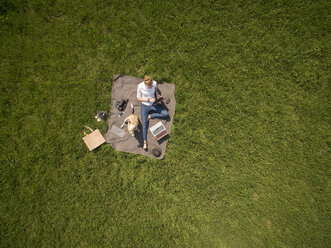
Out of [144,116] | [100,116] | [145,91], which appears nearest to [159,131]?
[144,116]

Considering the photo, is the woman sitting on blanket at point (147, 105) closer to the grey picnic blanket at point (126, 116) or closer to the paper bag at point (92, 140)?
the grey picnic blanket at point (126, 116)

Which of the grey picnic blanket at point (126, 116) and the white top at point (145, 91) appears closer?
the white top at point (145, 91)

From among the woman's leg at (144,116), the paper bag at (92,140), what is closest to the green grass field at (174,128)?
the paper bag at (92,140)

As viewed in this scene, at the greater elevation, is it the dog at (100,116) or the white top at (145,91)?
the white top at (145,91)

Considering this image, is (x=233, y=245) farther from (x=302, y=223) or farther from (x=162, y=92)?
(x=162, y=92)

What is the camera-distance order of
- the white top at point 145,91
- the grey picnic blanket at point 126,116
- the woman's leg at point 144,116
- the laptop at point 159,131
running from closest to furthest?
the white top at point 145,91
the woman's leg at point 144,116
the laptop at point 159,131
the grey picnic blanket at point 126,116

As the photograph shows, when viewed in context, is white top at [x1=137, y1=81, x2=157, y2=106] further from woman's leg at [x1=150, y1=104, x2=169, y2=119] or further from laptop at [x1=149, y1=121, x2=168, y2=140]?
laptop at [x1=149, y1=121, x2=168, y2=140]

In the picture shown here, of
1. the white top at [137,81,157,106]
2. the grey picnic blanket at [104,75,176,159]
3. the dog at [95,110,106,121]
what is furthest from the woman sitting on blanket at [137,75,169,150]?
the dog at [95,110,106,121]
